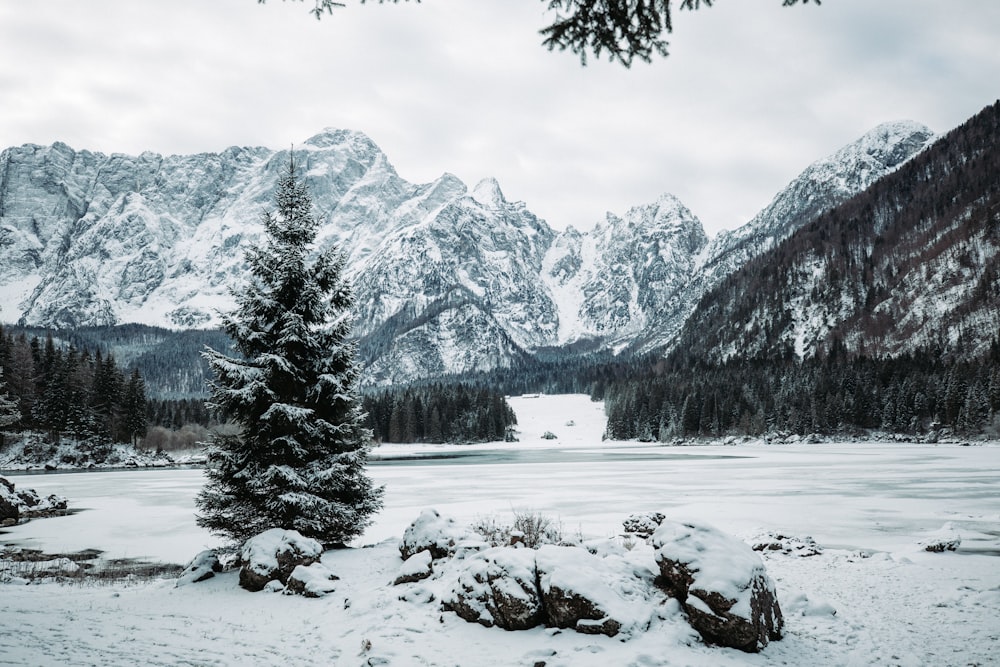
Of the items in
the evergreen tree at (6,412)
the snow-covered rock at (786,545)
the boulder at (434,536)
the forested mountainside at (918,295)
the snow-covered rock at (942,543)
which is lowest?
the snow-covered rock at (786,545)

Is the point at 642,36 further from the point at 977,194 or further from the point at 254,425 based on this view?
the point at 977,194

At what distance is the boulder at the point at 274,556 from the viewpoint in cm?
1177

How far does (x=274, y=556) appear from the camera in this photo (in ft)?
40.0

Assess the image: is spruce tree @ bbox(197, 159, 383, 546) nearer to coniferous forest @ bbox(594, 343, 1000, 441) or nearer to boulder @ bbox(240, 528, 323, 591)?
boulder @ bbox(240, 528, 323, 591)

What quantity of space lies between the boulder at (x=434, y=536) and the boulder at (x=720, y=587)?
202 inches

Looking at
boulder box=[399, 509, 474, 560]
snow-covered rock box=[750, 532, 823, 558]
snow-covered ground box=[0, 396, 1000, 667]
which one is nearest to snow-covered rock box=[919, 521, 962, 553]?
snow-covered ground box=[0, 396, 1000, 667]

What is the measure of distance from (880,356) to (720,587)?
161976mm

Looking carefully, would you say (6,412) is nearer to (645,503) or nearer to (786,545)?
(645,503)

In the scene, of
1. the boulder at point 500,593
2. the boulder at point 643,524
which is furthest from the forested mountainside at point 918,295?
the boulder at point 500,593

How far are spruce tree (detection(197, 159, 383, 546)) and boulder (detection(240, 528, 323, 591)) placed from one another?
67.7 inches

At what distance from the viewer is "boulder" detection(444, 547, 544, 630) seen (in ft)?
29.1

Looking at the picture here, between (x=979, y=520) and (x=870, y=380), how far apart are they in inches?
4034

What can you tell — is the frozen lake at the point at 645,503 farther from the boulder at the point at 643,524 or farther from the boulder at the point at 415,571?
the boulder at the point at 415,571

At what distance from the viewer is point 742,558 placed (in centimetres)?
865
